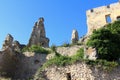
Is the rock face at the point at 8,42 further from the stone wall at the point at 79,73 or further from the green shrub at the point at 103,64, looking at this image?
the green shrub at the point at 103,64

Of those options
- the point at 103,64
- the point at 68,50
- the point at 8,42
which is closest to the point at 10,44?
the point at 8,42

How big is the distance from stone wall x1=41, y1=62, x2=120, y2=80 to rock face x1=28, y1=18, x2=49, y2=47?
15.8 metres

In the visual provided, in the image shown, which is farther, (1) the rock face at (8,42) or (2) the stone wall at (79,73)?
(1) the rock face at (8,42)

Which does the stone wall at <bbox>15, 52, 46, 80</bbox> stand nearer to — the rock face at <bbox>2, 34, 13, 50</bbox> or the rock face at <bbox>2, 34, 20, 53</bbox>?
the rock face at <bbox>2, 34, 20, 53</bbox>

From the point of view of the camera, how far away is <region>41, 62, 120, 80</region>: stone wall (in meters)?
24.0

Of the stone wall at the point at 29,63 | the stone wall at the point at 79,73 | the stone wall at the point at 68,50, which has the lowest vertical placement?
the stone wall at the point at 79,73

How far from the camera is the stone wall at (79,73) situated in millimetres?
23984

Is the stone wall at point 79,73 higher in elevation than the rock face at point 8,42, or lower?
lower

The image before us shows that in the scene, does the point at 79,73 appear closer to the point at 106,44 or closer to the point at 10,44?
the point at 106,44

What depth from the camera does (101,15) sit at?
132 ft

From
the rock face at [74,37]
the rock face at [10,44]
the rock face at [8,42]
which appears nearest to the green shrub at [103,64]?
the rock face at [10,44]

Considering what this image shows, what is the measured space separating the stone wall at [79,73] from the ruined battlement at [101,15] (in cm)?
1416

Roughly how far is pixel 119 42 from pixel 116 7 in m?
12.1

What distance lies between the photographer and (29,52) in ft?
117
